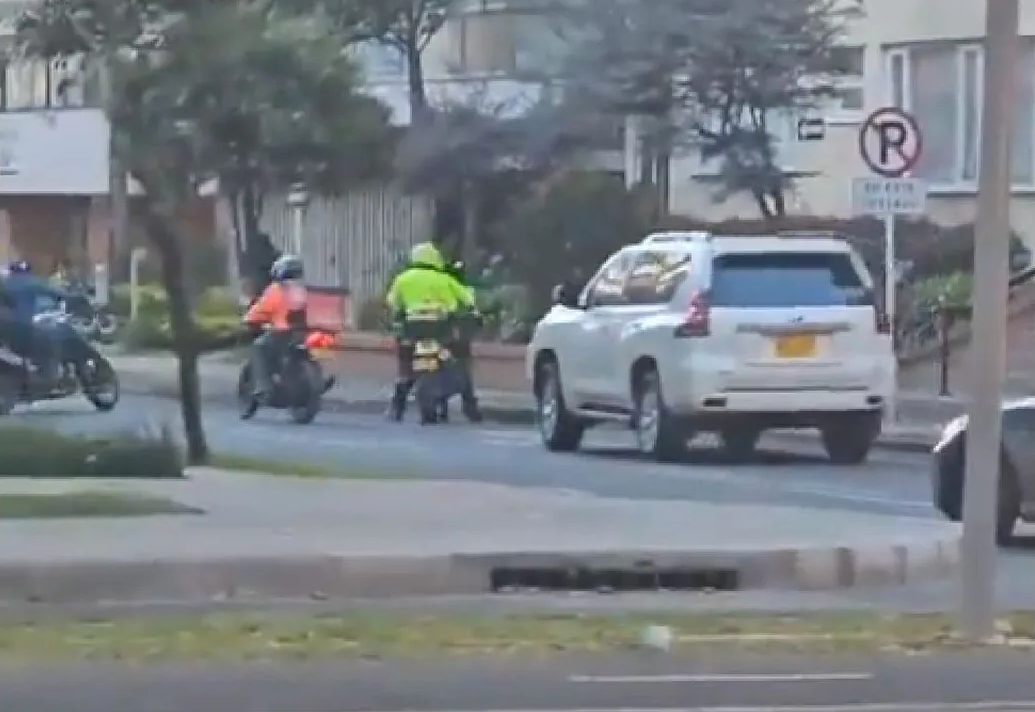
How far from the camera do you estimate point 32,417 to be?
29.1 metres

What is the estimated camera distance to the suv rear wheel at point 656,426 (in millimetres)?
24375

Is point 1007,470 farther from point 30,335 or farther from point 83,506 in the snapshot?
point 30,335

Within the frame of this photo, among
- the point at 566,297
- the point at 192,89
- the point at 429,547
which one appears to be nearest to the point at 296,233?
the point at 566,297

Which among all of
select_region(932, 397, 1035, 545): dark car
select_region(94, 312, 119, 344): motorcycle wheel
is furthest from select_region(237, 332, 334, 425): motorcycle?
select_region(94, 312, 119, 344): motorcycle wheel

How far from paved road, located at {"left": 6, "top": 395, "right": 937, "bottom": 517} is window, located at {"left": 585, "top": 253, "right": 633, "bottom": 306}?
130 centimetres

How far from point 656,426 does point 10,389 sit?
7838 millimetres

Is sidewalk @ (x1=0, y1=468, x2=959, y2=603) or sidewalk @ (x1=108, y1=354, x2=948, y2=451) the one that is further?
sidewalk @ (x1=108, y1=354, x2=948, y2=451)

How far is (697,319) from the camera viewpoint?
940 inches

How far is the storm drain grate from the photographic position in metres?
15.5

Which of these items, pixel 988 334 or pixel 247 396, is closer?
pixel 988 334

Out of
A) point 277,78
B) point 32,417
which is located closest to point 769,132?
point 32,417

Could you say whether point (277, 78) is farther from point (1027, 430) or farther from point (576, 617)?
point (576, 617)

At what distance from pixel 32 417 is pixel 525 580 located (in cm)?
1437

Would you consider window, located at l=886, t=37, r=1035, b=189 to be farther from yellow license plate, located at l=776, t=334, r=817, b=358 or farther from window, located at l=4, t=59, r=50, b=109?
window, located at l=4, t=59, r=50, b=109
